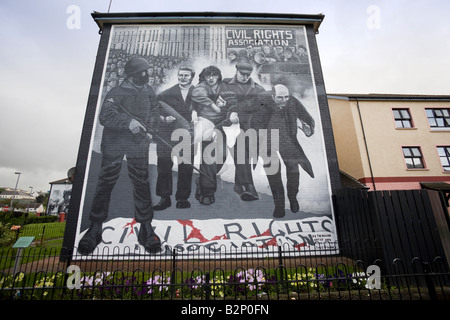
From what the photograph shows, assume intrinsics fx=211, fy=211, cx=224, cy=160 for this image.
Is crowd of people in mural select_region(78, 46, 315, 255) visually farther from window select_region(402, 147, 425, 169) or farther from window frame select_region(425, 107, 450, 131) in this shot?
window frame select_region(425, 107, 450, 131)

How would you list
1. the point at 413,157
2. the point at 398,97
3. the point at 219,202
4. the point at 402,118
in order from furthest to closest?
the point at 398,97
the point at 402,118
the point at 413,157
the point at 219,202

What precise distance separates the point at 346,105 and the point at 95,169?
16764 mm

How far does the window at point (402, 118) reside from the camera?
15320 millimetres

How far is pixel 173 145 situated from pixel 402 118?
1649cm

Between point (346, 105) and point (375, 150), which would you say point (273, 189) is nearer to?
point (375, 150)

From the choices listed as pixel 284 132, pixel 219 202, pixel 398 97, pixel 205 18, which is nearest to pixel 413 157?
pixel 398 97

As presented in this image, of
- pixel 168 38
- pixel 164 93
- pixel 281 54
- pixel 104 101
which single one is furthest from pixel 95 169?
pixel 281 54

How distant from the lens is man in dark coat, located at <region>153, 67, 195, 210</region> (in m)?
10.2

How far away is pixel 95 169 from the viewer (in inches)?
413

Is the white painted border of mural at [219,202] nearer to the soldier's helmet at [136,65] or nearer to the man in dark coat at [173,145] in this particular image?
the man in dark coat at [173,145]

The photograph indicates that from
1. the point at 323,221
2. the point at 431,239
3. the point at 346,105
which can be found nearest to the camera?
the point at 431,239

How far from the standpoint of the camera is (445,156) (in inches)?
580

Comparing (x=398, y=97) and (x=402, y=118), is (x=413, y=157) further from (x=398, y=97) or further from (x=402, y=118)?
(x=398, y=97)

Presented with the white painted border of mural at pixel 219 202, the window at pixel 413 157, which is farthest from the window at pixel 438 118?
the white painted border of mural at pixel 219 202
